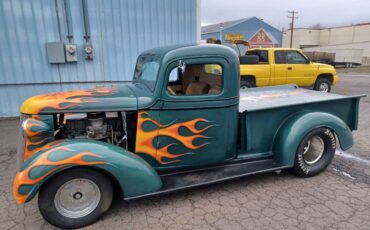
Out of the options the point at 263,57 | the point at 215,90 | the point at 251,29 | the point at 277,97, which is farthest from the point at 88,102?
the point at 251,29

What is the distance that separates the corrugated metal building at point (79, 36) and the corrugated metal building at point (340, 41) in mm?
37343

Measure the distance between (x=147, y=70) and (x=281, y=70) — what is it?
23.8 feet

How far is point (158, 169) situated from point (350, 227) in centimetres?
219

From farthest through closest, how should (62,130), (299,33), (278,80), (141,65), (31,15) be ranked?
(299,33)
(278,80)
(31,15)
(141,65)
(62,130)

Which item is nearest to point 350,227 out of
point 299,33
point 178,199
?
point 178,199

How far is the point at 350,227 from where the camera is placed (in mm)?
2711

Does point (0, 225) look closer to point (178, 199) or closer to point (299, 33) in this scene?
point (178, 199)

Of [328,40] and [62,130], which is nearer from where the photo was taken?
[62,130]

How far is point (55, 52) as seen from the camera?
692 centimetres

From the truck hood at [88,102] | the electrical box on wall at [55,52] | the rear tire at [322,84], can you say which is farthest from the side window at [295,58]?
the truck hood at [88,102]

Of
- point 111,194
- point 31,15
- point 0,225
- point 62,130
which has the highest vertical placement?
point 31,15

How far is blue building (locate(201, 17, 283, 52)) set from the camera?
30.8 m

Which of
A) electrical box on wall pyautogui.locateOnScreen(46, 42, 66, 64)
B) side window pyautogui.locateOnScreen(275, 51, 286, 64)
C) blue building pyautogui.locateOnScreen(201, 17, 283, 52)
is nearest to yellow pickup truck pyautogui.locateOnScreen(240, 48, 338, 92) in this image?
side window pyautogui.locateOnScreen(275, 51, 286, 64)

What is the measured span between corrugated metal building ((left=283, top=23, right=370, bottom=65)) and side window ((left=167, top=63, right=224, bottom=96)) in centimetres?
4025
